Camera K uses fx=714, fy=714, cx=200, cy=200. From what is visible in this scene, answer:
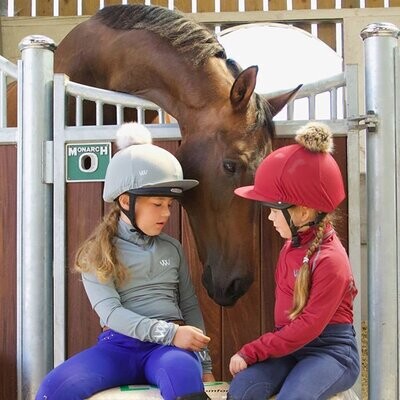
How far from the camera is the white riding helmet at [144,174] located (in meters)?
2.05

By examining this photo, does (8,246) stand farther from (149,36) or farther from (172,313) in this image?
(149,36)

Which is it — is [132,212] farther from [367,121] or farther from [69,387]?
[367,121]

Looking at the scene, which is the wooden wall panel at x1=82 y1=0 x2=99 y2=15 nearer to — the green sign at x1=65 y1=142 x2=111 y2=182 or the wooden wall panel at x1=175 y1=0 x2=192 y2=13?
the wooden wall panel at x1=175 y1=0 x2=192 y2=13

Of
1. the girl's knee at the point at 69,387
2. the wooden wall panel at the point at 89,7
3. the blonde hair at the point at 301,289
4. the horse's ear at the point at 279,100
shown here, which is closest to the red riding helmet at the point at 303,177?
the blonde hair at the point at 301,289

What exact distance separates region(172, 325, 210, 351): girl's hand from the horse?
0.38 m

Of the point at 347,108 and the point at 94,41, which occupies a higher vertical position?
the point at 94,41

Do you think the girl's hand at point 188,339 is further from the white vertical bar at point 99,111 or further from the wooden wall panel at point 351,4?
the wooden wall panel at point 351,4

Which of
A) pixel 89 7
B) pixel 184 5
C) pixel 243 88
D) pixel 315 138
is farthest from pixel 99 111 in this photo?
pixel 89 7

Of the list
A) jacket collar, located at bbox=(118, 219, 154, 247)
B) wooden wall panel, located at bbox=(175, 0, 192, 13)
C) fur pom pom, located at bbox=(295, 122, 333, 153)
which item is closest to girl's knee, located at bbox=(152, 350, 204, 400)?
jacket collar, located at bbox=(118, 219, 154, 247)

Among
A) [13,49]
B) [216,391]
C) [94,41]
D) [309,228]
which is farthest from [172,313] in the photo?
Answer: [13,49]

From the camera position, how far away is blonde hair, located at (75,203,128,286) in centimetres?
199

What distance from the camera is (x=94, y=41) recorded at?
134 inches

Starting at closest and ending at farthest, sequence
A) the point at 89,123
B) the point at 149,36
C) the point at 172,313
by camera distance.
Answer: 1. the point at 172,313
2. the point at 149,36
3. the point at 89,123

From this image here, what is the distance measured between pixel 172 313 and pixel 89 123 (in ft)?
4.93
